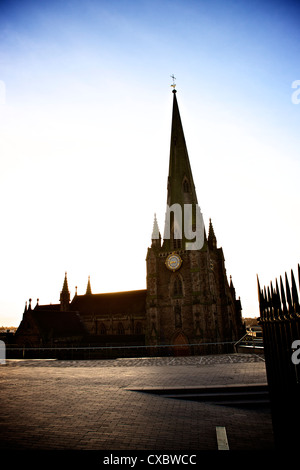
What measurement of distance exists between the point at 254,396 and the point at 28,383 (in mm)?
7983

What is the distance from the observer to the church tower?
33.8m

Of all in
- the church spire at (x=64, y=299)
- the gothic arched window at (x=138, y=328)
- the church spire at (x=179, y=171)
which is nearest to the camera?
the church spire at (x=179, y=171)

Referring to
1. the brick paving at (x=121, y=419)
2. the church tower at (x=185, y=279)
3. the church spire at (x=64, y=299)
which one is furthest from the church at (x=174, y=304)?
the brick paving at (x=121, y=419)

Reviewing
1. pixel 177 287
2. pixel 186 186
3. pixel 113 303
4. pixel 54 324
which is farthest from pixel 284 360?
pixel 113 303

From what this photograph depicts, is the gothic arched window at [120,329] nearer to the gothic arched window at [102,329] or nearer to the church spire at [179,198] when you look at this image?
the gothic arched window at [102,329]

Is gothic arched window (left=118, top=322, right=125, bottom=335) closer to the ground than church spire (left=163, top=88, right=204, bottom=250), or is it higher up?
closer to the ground

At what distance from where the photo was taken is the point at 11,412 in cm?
699

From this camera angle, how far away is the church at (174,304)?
34.1 metres

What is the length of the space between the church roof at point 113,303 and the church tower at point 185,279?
841cm

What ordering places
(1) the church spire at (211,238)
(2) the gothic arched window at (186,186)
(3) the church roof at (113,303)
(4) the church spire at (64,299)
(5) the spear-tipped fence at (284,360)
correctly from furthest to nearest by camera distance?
1. (4) the church spire at (64,299)
2. (3) the church roof at (113,303)
3. (1) the church spire at (211,238)
4. (2) the gothic arched window at (186,186)
5. (5) the spear-tipped fence at (284,360)

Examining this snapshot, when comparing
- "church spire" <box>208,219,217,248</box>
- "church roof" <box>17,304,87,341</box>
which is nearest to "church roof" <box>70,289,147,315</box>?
"church roof" <box>17,304,87,341</box>

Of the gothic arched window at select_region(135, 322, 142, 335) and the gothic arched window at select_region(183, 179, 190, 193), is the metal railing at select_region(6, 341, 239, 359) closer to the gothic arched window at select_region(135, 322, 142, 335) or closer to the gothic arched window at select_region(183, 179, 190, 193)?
the gothic arched window at select_region(135, 322, 142, 335)
